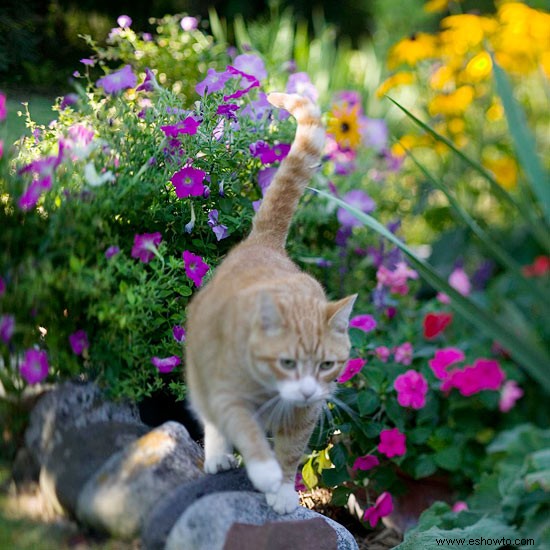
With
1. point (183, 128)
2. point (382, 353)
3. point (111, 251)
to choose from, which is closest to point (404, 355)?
point (382, 353)

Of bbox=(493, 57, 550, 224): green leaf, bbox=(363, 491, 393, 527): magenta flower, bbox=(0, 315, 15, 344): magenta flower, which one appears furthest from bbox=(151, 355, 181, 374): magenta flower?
bbox=(363, 491, 393, 527): magenta flower

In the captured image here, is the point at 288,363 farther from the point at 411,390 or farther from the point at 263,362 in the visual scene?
the point at 411,390

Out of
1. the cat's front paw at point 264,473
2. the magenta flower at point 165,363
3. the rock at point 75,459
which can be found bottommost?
the cat's front paw at point 264,473

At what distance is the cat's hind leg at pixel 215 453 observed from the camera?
209 centimetres

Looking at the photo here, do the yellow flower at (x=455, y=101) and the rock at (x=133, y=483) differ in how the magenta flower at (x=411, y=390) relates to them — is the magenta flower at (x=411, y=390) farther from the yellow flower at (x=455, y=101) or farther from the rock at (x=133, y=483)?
the yellow flower at (x=455, y=101)

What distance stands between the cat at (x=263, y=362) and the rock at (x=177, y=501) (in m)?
0.06

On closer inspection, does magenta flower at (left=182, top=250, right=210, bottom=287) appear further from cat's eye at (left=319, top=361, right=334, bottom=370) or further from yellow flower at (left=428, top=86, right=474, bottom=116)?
yellow flower at (left=428, top=86, right=474, bottom=116)

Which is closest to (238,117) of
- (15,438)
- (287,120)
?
(287,120)

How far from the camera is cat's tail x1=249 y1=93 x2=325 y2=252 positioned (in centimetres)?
234

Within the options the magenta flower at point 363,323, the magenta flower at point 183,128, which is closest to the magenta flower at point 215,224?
the magenta flower at point 183,128

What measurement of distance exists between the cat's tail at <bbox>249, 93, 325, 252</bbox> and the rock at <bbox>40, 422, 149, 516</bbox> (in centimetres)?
68

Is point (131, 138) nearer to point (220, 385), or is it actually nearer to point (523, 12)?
point (220, 385)

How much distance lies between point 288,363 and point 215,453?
1.25ft

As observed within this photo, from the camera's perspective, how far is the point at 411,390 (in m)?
2.98
